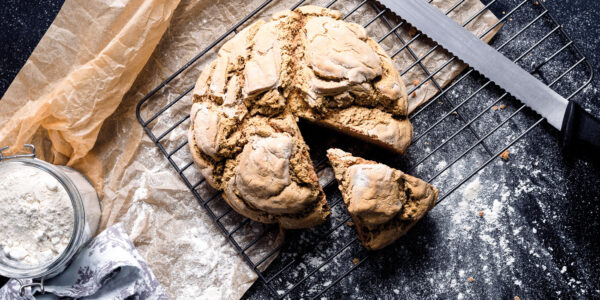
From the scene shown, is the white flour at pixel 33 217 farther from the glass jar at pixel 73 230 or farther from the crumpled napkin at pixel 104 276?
the crumpled napkin at pixel 104 276

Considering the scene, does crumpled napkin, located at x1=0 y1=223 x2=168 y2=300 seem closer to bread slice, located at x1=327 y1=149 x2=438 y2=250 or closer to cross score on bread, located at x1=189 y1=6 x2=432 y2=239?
cross score on bread, located at x1=189 y1=6 x2=432 y2=239

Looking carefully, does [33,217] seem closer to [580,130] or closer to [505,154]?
[505,154]

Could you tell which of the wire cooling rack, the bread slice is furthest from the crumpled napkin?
the bread slice

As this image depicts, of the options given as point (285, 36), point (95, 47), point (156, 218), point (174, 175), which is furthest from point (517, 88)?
point (95, 47)

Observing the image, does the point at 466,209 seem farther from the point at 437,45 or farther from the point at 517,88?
the point at 437,45

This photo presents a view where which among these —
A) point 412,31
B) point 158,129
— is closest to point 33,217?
point 158,129

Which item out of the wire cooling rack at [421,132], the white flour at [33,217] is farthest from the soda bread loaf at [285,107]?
the white flour at [33,217]
